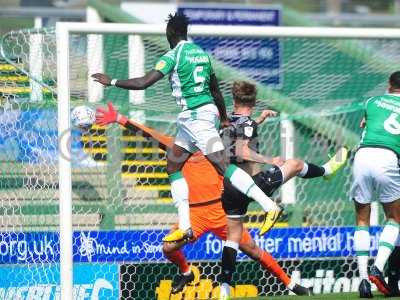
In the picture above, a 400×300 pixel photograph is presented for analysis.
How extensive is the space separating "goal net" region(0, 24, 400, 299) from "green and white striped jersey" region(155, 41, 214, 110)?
88 centimetres

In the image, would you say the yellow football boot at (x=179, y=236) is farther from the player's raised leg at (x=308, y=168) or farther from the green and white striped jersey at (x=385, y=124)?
the green and white striped jersey at (x=385, y=124)

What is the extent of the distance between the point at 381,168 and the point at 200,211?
1.84 metres

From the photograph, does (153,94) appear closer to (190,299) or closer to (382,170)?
(190,299)

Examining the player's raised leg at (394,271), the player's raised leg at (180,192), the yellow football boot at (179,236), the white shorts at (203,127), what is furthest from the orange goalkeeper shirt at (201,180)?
the player's raised leg at (394,271)

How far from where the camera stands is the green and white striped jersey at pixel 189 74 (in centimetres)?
880

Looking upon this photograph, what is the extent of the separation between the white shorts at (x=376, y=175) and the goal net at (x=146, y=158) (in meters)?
1.44

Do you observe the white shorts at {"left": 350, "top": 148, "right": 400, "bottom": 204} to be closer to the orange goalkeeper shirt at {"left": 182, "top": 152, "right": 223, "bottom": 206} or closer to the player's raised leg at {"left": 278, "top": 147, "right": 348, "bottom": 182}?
the player's raised leg at {"left": 278, "top": 147, "right": 348, "bottom": 182}

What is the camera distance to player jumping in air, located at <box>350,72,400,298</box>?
9.49m

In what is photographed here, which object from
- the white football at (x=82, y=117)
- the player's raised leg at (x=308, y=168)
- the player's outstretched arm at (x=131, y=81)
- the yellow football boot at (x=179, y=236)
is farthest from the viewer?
the player's raised leg at (x=308, y=168)

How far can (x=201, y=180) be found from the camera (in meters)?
10.5

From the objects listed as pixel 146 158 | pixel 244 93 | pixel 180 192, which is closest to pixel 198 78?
pixel 244 93

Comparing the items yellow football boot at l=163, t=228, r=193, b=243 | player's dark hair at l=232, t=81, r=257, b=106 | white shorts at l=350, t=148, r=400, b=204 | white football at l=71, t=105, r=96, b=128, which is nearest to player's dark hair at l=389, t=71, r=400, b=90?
white shorts at l=350, t=148, r=400, b=204

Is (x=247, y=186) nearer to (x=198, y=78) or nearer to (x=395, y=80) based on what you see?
(x=198, y=78)

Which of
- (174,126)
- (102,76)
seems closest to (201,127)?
(102,76)
